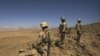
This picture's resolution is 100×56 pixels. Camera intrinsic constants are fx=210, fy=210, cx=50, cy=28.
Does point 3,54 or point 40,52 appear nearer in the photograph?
point 40,52

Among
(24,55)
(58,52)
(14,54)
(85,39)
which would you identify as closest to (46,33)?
(24,55)

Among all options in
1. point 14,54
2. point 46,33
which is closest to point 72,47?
point 14,54

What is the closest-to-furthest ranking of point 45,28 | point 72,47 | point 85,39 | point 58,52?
1. point 45,28
2. point 58,52
3. point 72,47
4. point 85,39

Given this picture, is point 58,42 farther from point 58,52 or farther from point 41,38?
point 41,38

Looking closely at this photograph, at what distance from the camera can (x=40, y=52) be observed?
692cm

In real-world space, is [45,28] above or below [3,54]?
above

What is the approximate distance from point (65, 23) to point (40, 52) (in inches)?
246

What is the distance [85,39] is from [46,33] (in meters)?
11.6

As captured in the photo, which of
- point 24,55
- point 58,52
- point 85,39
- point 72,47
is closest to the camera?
point 24,55

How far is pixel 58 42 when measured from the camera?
43.0ft

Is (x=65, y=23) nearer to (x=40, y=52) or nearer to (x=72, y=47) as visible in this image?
(x=72, y=47)

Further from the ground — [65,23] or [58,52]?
[65,23]

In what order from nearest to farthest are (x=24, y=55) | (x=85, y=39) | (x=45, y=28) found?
(x=45, y=28), (x=24, y=55), (x=85, y=39)

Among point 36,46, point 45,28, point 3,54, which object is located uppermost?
point 45,28
